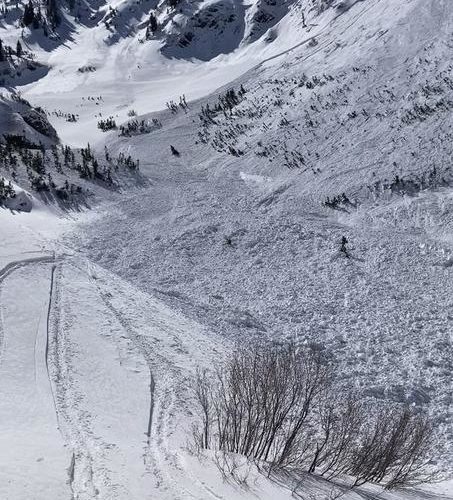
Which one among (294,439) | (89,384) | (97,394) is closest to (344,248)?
(294,439)

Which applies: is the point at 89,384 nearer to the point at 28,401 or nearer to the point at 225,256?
the point at 28,401

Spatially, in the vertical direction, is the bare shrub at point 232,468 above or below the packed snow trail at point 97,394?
below

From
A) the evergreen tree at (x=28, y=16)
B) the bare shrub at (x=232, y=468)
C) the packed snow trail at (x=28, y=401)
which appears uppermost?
the evergreen tree at (x=28, y=16)

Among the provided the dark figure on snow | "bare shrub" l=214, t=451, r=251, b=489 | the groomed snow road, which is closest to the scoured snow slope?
the dark figure on snow

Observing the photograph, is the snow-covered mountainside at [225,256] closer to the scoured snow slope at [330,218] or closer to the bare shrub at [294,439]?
the scoured snow slope at [330,218]

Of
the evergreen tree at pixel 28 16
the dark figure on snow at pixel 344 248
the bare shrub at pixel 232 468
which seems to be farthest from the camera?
the evergreen tree at pixel 28 16

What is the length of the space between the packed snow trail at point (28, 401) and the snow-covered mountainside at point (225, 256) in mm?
50

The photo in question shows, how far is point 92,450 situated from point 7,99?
3385cm

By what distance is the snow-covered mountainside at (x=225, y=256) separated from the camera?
1010 cm

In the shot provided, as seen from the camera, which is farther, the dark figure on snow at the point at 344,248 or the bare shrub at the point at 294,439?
the dark figure on snow at the point at 344,248

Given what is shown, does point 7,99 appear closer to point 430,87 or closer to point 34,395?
point 430,87

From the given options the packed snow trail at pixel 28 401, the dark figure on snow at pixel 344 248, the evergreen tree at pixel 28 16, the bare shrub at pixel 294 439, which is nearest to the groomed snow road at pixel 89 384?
the packed snow trail at pixel 28 401

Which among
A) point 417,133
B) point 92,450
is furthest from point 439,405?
point 417,133

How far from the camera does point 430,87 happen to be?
88.7 feet
